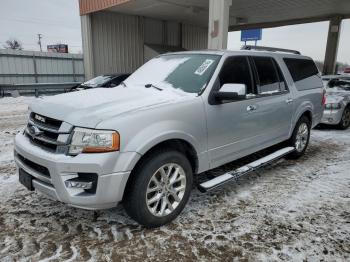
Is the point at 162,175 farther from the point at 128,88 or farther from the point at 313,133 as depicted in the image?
the point at 313,133

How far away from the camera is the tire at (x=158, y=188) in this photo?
2783 millimetres

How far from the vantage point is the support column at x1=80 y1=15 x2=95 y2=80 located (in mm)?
15711

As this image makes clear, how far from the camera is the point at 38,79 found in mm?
18109

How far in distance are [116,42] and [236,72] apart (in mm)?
14592

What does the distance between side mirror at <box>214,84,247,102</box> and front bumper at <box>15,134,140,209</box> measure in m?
1.26

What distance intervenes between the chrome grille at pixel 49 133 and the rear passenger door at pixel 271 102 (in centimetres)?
245

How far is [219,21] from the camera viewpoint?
30.8 ft

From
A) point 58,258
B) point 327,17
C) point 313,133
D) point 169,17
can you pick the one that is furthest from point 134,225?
point 327,17

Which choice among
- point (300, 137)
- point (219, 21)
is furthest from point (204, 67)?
point (219, 21)

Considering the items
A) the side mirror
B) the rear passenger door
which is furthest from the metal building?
the side mirror

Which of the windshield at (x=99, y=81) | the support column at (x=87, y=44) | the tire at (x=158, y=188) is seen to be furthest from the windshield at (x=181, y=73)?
the support column at (x=87, y=44)

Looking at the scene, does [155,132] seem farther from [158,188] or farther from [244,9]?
[244,9]

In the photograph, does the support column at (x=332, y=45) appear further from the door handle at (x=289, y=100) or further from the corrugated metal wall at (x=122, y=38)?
the door handle at (x=289, y=100)

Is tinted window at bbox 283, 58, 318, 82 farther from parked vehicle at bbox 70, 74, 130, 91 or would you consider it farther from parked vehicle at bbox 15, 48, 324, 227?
parked vehicle at bbox 70, 74, 130, 91
